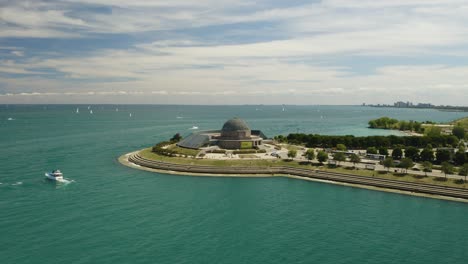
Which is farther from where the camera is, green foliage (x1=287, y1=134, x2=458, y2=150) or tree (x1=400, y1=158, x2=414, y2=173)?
green foliage (x1=287, y1=134, x2=458, y2=150)

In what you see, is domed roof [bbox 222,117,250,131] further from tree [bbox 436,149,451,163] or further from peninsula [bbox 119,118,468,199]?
tree [bbox 436,149,451,163]

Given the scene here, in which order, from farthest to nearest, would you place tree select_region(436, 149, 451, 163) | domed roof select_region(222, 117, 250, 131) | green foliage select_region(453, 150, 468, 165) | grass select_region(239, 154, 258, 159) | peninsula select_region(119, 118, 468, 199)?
domed roof select_region(222, 117, 250, 131) < grass select_region(239, 154, 258, 159) < tree select_region(436, 149, 451, 163) < green foliage select_region(453, 150, 468, 165) < peninsula select_region(119, 118, 468, 199)

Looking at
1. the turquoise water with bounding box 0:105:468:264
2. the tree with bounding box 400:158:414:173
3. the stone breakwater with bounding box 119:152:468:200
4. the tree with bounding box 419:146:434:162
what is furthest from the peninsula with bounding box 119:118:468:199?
the turquoise water with bounding box 0:105:468:264

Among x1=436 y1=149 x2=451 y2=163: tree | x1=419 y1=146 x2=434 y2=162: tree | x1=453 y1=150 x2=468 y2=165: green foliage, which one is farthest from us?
x1=419 y1=146 x2=434 y2=162: tree

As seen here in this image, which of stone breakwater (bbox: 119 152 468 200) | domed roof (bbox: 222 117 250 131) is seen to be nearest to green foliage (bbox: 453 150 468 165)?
stone breakwater (bbox: 119 152 468 200)

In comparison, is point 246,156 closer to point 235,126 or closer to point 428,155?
point 235,126

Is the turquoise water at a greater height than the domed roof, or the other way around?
the domed roof

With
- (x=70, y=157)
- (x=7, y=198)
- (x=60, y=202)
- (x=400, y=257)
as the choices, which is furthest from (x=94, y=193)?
(x=400, y=257)

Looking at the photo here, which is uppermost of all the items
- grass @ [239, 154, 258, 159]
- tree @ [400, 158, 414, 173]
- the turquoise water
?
tree @ [400, 158, 414, 173]
